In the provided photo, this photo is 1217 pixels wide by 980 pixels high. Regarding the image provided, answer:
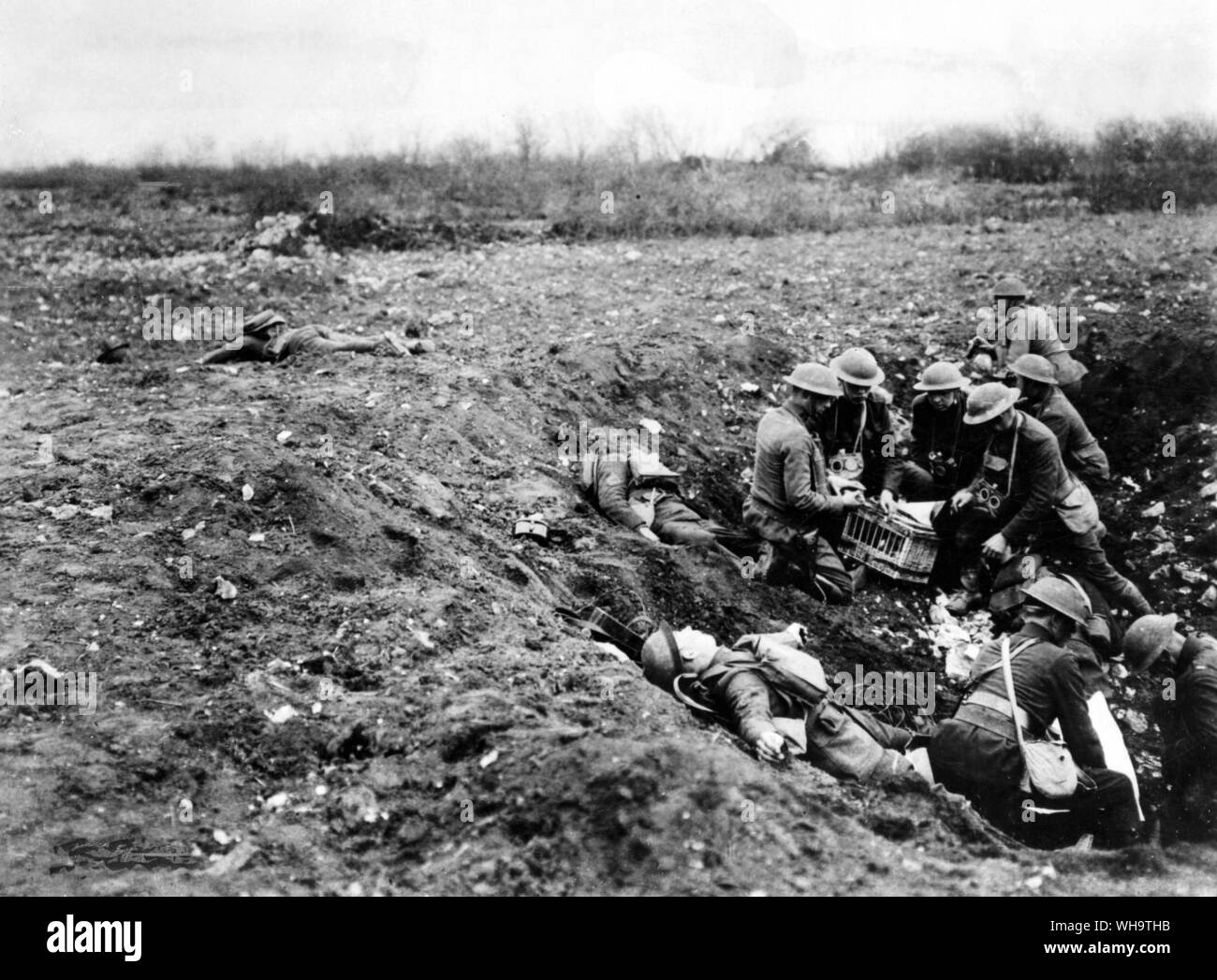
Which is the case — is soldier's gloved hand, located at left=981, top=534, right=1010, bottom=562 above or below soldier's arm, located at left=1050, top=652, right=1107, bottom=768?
above

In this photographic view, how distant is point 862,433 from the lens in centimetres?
658

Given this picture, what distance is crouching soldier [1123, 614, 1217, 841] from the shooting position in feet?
14.6

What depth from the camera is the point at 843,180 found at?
14.6 metres

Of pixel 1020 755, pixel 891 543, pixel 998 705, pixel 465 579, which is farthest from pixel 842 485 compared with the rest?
pixel 465 579

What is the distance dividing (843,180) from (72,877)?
13826 millimetres

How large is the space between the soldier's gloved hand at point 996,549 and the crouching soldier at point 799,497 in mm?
794

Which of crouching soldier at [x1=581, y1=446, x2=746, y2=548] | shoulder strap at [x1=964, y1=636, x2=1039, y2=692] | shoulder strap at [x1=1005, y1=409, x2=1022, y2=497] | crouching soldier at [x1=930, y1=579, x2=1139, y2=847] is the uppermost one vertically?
shoulder strap at [x1=1005, y1=409, x2=1022, y2=497]

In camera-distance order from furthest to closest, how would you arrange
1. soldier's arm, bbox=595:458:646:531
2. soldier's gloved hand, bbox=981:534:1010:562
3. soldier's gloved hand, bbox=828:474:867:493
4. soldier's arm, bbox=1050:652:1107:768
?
1. soldier's gloved hand, bbox=828:474:867:493
2. soldier's arm, bbox=595:458:646:531
3. soldier's gloved hand, bbox=981:534:1010:562
4. soldier's arm, bbox=1050:652:1107:768

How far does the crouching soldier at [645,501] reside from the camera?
612 cm

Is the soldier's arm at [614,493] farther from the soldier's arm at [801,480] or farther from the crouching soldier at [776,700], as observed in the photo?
the crouching soldier at [776,700]

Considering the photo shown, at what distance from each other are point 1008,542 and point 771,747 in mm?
2618

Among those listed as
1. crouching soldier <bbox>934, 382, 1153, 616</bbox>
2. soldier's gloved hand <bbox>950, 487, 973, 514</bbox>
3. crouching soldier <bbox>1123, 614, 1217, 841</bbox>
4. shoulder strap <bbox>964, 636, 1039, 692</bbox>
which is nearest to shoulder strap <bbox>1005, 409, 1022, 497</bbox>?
crouching soldier <bbox>934, 382, 1153, 616</bbox>

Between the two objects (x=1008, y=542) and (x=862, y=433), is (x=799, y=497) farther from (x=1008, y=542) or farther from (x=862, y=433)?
(x=1008, y=542)

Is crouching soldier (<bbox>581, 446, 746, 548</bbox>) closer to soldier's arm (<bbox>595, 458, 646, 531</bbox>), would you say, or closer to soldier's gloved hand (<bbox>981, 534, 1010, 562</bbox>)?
soldier's arm (<bbox>595, 458, 646, 531</bbox>)
